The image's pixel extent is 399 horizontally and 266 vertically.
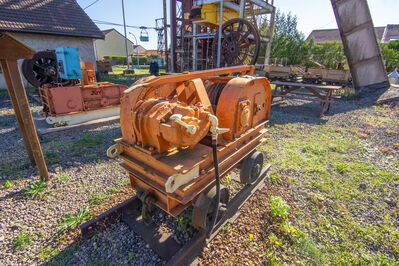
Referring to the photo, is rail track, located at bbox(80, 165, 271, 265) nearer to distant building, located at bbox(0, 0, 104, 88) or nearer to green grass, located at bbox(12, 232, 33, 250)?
green grass, located at bbox(12, 232, 33, 250)

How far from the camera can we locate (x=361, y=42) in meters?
11.1

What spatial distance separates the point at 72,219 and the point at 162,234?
128 centimetres

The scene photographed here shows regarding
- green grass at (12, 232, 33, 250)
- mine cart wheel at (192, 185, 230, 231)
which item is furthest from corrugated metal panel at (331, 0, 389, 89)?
green grass at (12, 232, 33, 250)

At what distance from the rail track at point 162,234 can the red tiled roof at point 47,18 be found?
13.1 m

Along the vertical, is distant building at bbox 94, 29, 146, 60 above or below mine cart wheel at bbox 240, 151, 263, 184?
above

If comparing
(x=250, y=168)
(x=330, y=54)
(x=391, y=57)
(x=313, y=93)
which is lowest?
(x=250, y=168)

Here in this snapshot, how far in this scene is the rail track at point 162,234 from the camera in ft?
6.97

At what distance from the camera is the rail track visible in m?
2.12

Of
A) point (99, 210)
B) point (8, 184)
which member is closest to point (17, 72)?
point (8, 184)

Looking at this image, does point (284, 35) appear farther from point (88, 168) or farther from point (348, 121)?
point (88, 168)

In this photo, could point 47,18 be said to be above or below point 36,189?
above

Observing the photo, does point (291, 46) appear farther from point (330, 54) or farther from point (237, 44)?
point (237, 44)

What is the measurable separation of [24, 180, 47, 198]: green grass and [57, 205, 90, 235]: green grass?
2.74 feet

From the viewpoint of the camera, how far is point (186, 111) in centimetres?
178
